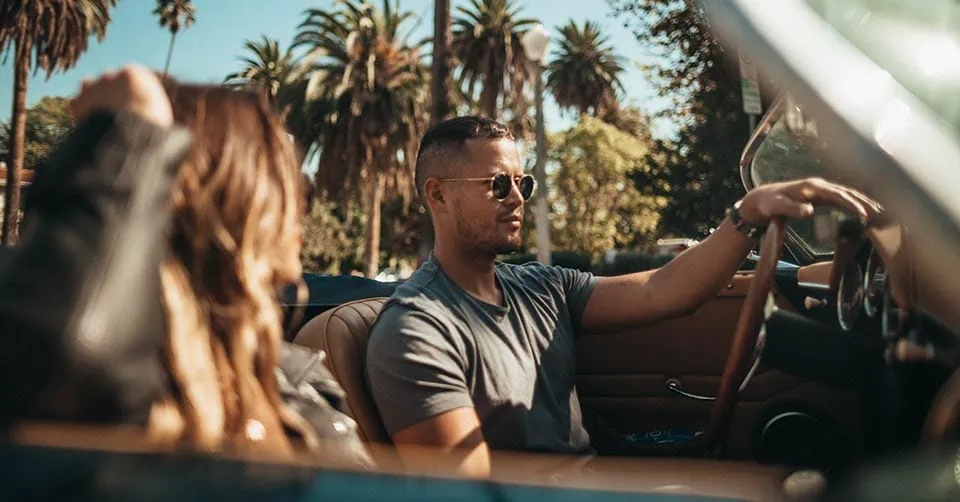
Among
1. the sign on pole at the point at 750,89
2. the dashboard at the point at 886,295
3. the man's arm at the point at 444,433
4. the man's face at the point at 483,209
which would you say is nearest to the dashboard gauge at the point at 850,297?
the dashboard at the point at 886,295

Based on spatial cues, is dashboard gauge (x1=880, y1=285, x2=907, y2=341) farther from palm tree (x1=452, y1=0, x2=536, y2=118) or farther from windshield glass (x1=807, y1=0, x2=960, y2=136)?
palm tree (x1=452, y1=0, x2=536, y2=118)

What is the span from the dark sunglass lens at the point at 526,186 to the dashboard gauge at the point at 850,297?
0.98m

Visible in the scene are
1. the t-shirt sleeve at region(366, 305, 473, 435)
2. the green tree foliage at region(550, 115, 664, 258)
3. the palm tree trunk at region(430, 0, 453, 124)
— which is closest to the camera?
the t-shirt sleeve at region(366, 305, 473, 435)

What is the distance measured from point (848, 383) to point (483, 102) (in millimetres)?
16257

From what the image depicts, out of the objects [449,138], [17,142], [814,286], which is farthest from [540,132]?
[17,142]

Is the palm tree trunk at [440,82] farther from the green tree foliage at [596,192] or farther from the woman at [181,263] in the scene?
the green tree foliage at [596,192]

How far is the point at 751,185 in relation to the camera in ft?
7.58

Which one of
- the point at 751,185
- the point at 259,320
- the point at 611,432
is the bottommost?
the point at 611,432

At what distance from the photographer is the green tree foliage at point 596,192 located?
111 feet

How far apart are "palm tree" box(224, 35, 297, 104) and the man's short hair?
31.0 inches

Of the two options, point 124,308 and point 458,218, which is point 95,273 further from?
point 458,218

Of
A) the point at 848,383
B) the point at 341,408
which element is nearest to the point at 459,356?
the point at 341,408

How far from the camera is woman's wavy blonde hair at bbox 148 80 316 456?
104 cm

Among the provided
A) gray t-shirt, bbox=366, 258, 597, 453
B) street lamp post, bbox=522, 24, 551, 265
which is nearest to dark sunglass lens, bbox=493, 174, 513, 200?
gray t-shirt, bbox=366, 258, 597, 453
